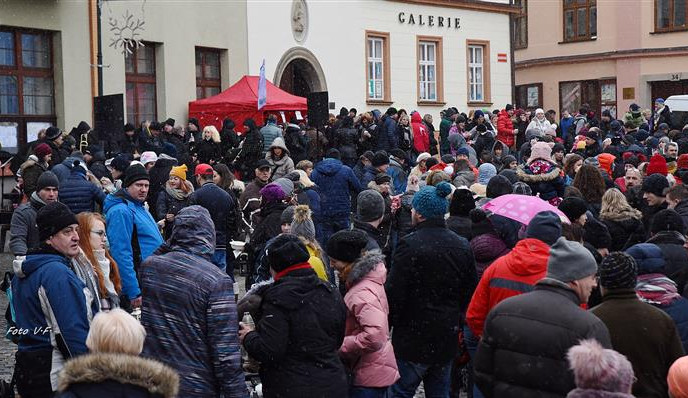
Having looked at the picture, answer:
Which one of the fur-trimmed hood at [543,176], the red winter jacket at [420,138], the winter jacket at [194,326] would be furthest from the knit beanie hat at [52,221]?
the red winter jacket at [420,138]

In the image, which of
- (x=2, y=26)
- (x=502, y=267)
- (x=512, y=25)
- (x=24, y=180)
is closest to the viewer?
(x=502, y=267)

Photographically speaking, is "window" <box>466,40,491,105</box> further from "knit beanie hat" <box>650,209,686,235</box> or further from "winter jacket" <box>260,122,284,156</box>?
"knit beanie hat" <box>650,209,686,235</box>

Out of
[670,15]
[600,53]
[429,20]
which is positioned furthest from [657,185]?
[600,53]

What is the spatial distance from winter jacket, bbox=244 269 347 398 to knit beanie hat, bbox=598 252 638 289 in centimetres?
139

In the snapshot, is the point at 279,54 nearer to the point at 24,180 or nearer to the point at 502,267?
the point at 24,180

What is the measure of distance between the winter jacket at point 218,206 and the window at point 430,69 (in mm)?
20490

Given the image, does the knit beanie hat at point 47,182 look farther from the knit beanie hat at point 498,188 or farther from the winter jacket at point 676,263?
the winter jacket at point 676,263

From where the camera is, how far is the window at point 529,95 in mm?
44812

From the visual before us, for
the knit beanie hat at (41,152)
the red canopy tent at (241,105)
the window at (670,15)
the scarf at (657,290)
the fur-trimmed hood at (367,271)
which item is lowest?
the scarf at (657,290)

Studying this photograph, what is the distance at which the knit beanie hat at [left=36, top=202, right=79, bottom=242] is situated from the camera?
6.04m

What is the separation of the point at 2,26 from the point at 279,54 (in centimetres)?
778

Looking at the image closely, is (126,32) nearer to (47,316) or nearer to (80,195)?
(80,195)

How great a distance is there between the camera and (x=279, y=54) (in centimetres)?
2702

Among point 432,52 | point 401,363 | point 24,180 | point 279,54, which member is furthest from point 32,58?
point 401,363
